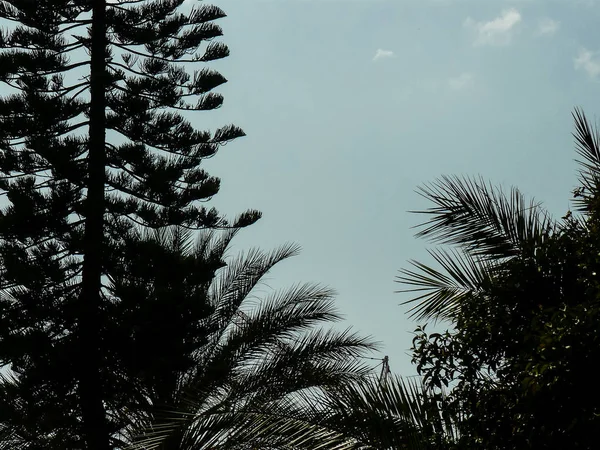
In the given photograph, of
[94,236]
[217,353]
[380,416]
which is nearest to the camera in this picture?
[380,416]

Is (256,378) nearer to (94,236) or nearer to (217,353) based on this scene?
(217,353)

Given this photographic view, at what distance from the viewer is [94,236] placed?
12.4 metres

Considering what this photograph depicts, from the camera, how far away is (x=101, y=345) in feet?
40.5

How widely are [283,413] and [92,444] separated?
6502mm

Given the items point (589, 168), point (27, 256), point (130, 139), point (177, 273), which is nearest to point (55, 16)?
point (130, 139)

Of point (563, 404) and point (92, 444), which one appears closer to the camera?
point (563, 404)

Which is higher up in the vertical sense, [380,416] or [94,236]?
[94,236]

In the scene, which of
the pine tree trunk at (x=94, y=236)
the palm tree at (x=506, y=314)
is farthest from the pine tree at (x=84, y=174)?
the palm tree at (x=506, y=314)

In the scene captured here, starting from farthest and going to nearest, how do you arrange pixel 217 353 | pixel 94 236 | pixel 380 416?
pixel 94 236
pixel 217 353
pixel 380 416

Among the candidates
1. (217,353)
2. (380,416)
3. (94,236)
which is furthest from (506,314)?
(94,236)

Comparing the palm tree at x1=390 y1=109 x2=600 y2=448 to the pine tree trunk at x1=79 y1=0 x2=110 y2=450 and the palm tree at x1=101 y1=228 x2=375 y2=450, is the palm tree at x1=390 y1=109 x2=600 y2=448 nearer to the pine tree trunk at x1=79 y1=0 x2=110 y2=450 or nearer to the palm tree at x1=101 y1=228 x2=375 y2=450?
the palm tree at x1=101 y1=228 x2=375 y2=450

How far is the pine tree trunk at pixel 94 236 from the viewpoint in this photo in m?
11.7

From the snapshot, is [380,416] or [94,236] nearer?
[380,416]

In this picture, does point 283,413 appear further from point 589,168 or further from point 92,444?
point 92,444
